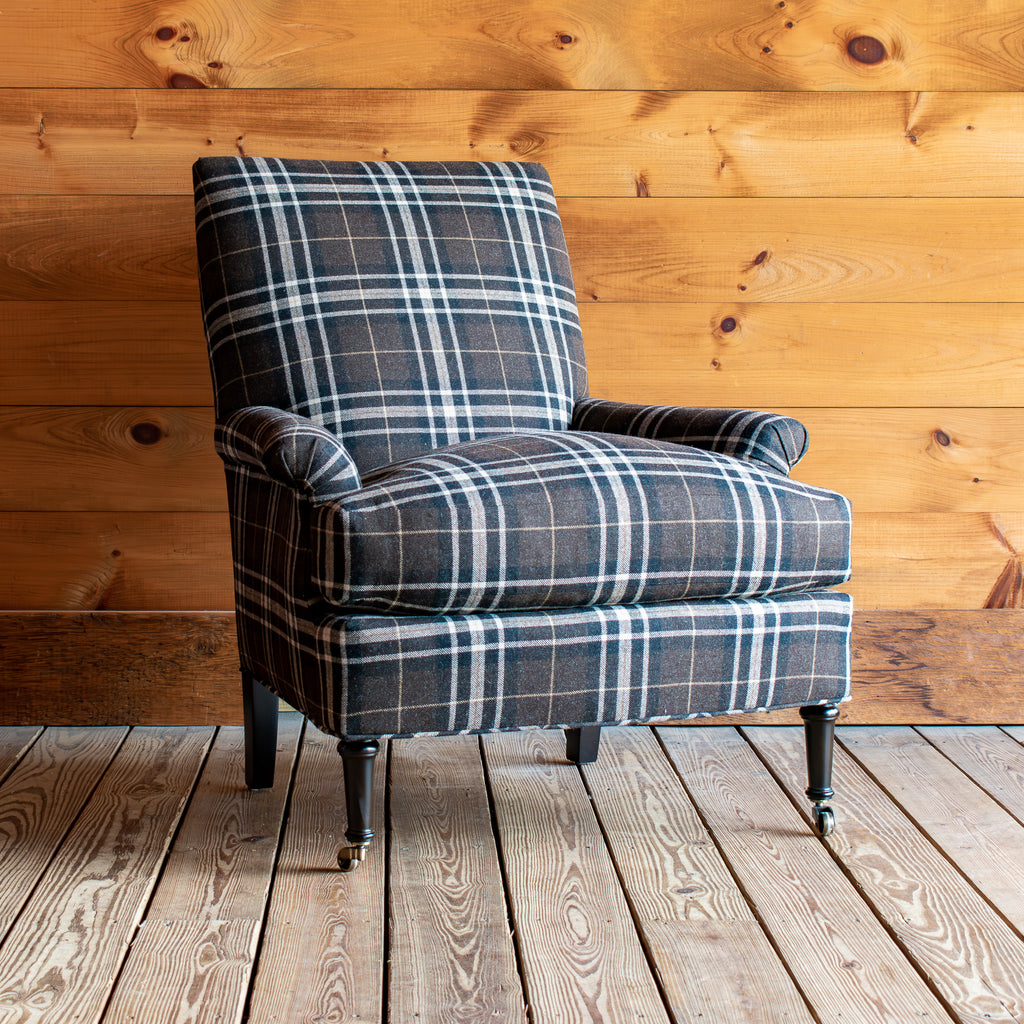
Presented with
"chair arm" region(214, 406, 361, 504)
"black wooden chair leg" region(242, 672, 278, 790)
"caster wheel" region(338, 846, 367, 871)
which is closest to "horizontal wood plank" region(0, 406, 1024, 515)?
"black wooden chair leg" region(242, 672, 278, 790)

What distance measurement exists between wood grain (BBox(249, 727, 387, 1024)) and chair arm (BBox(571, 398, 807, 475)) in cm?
65

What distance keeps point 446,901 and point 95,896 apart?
389mm

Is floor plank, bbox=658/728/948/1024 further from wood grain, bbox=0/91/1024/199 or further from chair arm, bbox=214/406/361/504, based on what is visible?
wood grain, bbox=0/91/1024/199

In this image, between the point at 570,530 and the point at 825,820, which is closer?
the point at 570,530

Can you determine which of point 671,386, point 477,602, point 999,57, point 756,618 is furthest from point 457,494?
point 999,57

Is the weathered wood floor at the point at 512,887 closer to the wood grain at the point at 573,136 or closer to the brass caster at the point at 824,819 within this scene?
the brass caster at the point at 824,819

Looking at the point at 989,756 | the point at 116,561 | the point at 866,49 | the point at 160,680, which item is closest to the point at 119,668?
the point at 160,680

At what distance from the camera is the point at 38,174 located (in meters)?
1.84

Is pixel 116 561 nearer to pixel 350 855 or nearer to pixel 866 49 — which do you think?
pixel 350 855

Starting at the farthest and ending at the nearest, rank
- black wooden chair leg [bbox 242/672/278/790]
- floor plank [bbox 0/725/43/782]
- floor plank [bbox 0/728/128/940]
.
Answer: floor plank [bbox 0/725/43/782], black wooden chair leg [bbox 242/672/278/790], floor plank [bbox 0/728/128/940]

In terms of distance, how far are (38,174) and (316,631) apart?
3.74 ft

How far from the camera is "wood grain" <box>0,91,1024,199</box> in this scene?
1839 millimetres

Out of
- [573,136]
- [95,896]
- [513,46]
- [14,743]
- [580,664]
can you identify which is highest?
[513,46]

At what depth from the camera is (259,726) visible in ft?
4.95
